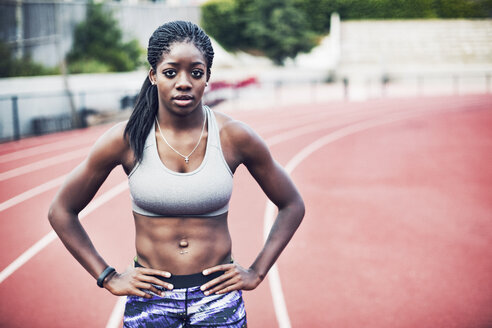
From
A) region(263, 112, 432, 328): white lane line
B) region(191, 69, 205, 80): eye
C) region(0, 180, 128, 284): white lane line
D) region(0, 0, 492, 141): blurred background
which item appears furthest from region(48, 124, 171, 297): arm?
region(0, 0, 492, 141): blurred background

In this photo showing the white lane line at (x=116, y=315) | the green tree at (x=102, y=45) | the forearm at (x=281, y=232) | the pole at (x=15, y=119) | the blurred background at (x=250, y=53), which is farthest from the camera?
the green tree at (x=102, y=45)

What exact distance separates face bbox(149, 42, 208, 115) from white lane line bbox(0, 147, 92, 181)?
8.56 meters

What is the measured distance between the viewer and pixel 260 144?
2.02 meters

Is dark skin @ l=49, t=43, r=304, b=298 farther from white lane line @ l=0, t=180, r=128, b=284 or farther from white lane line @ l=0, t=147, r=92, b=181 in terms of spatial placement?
white lane line @ l=0, t=147, r=92, b=181

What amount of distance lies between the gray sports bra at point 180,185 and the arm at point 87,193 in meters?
0.11

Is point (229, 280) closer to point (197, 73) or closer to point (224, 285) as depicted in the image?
point (224, 285)

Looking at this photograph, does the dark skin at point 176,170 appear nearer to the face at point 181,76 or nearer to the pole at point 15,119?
the face at point 181,76

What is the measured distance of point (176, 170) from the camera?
1.88 metres

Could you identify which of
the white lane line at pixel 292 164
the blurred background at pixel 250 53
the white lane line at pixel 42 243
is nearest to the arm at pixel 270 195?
the white lane line at pixel 292 164

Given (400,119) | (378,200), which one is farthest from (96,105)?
(378,200)

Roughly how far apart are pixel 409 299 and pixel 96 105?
14.5m

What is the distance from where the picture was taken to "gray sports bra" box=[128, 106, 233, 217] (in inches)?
71.9

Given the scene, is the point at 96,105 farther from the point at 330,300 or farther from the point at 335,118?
the point at 330,300

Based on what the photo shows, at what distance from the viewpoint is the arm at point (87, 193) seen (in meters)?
1.92
